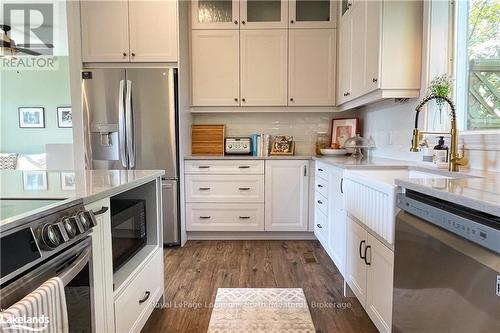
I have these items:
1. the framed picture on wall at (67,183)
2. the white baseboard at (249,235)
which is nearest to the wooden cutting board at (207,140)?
the white baseboard at (249,235)

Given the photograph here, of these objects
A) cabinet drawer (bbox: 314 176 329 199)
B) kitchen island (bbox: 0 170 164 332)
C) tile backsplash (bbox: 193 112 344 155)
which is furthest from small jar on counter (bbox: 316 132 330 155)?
kitchen island (bbox: 0 170 164 332)

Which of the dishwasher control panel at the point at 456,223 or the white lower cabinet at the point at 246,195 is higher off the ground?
the dishwasher control panel at the point at 456,223

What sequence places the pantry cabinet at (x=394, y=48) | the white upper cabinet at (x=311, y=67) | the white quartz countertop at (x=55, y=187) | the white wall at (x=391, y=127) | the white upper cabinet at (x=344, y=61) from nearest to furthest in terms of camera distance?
the white quartz countertop at (x=55, y=187) → the pantry cabinet at (x=394, y=48) → the white wall at (x=391, y=127) → the white upper cabinet at (x=344, y=61) → the white upper cabinet at (x=311, y=67)

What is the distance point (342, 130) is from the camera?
353 cm

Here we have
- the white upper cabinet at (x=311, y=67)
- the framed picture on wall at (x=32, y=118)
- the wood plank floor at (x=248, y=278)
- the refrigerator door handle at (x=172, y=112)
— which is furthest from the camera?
the framed picture on wall at (x=32, y=118)

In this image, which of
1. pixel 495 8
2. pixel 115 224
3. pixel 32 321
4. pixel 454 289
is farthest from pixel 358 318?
pixel 495 8

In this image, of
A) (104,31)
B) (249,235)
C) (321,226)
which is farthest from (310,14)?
(249,235)

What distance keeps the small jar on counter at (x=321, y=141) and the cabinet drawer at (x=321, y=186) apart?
28.6 inches

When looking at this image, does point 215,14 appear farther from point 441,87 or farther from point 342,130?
point 441,87

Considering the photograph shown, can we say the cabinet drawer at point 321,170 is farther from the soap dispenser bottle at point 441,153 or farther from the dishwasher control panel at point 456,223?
the dishwasher control panel at point 456,223

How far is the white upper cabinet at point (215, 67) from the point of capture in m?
3.32

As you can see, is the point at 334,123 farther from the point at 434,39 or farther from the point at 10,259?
the point at 10,259

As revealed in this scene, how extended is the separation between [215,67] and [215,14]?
571 millimetres

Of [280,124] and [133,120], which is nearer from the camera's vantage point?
[133,120]
